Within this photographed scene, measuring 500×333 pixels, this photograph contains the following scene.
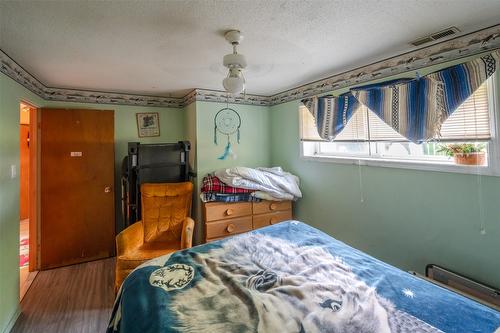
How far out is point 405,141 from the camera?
6.80 ft

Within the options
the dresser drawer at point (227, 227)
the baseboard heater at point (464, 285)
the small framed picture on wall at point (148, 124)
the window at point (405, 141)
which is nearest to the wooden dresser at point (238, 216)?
the dresser drawer at point (227, 227)

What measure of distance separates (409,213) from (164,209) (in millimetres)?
2379

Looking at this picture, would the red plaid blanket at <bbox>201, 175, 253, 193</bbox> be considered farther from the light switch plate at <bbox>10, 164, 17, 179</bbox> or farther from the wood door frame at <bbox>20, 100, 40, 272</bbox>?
the wood door frame at <bbox>20, 100, 40, 272</bbox>

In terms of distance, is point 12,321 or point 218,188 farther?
point 218,188

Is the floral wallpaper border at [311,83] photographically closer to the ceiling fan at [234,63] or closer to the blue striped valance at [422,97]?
the blue striped valance at [422,97]

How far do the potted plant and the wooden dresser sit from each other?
1813 mm

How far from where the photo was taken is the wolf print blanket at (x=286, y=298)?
98 cm

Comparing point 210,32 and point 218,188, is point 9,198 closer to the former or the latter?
point 218,188

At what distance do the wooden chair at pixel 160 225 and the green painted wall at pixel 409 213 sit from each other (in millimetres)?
1529

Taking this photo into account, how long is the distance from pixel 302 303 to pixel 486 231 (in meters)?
1.52

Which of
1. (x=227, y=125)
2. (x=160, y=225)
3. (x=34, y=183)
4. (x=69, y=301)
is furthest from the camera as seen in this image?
(x=227, y=125)

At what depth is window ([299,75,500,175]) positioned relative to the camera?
1.67 meters

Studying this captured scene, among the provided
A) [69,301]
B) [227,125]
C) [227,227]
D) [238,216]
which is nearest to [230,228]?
[227,227]

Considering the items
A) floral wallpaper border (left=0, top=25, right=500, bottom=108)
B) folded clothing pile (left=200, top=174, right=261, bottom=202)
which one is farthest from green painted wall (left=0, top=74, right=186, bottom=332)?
folded clothing pile (left=200, top=174, right=261, bottom=202)
